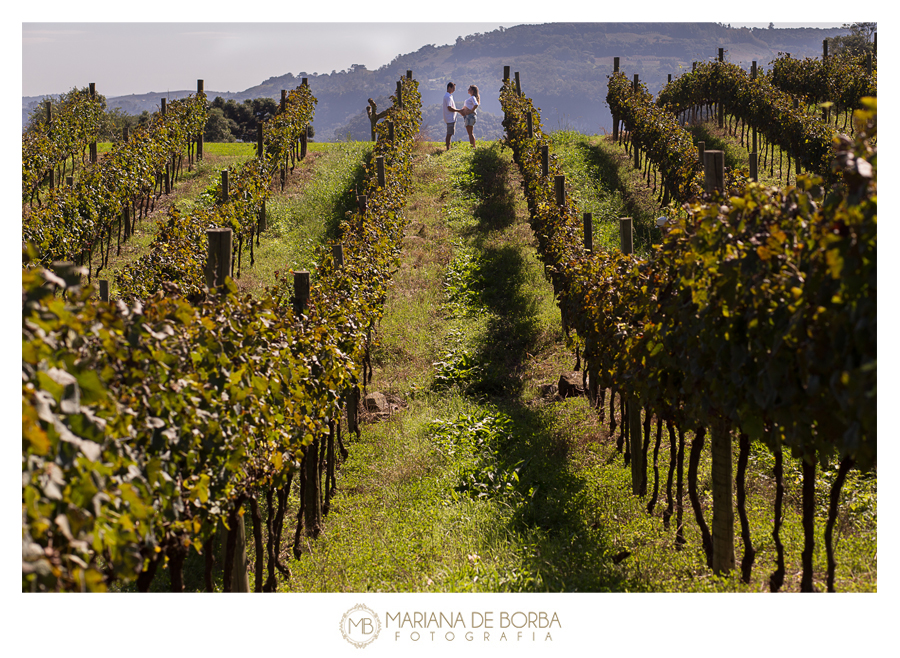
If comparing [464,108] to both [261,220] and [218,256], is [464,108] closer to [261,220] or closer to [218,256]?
[261,220]

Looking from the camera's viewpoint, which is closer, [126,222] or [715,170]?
[715,170]

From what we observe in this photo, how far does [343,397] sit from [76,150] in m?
17.3

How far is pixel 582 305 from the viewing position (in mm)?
6629

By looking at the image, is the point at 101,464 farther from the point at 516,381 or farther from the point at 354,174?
the point at 354,174

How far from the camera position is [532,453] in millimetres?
6398

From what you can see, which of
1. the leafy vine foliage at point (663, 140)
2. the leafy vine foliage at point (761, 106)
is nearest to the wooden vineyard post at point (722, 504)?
the leafy vine foliage at point (663, 140)

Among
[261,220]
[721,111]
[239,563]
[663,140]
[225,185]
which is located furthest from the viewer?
[721,111]

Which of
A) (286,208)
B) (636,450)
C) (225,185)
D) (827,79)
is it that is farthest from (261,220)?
(827,79)

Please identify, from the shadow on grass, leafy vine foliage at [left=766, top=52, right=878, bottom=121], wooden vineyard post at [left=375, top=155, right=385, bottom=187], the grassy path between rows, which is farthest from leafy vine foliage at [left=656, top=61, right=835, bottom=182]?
the grassy path between rows

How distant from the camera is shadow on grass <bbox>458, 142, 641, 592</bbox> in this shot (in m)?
4.49

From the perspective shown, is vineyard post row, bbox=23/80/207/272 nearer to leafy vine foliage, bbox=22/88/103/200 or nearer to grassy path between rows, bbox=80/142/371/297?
grassy path between rows, bbox=80/142/371/297

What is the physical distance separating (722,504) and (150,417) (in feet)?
10.8

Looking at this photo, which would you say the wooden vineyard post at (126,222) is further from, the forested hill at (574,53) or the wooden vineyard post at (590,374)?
the forested hill at (574,53)
